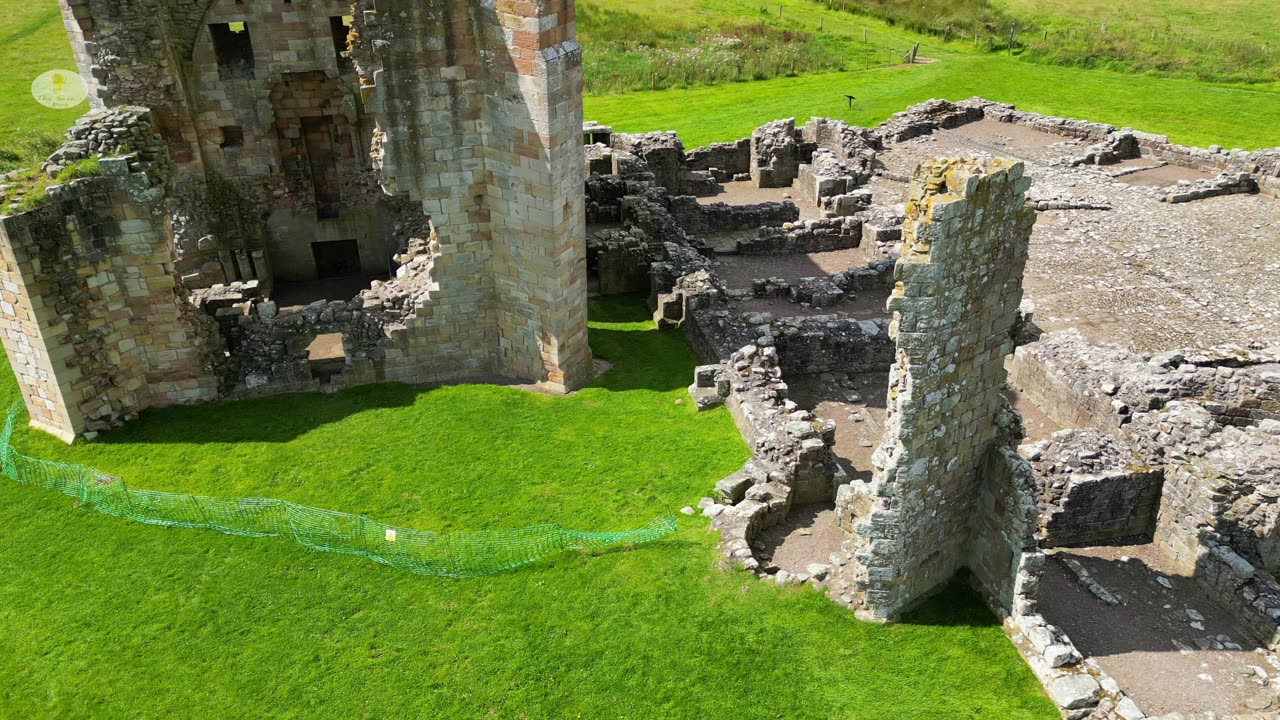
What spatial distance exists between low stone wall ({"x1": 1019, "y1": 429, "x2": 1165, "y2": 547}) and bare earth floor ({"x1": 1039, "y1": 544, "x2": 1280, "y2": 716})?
1.02 feet

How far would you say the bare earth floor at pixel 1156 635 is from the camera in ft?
Result: 36.1

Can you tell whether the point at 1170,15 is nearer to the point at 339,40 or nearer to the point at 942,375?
the point at 339,40

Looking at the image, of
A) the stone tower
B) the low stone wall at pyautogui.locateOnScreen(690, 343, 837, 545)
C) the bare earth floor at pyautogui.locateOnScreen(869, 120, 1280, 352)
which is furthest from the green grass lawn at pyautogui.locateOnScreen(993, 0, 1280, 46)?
the stone tower

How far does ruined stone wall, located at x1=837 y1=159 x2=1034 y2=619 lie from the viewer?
970 centimetres

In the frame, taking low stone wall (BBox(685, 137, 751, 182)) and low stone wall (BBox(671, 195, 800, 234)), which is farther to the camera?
low stone wall (BBox(685, 137, 751, 182))

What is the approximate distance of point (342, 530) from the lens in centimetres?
1332

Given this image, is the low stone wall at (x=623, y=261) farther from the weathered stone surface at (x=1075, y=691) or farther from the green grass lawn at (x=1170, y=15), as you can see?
the green grass lawn at (x=1170, y=15)

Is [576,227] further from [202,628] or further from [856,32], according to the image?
[856,32]

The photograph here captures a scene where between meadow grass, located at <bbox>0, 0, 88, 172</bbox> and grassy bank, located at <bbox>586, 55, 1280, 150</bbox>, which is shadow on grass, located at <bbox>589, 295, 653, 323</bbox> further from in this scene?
meadow grass, located at <bbox>0, 0, 88, 172</bbox>

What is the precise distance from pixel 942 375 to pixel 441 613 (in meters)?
6.98

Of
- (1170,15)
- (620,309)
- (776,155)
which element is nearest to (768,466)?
(620,309)

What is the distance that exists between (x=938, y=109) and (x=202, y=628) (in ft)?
106

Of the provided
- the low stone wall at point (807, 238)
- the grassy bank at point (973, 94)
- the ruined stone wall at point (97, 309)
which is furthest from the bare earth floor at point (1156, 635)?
the grassy bank at point (973, 94)

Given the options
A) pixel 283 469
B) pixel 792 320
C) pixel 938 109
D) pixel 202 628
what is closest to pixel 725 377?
pixel 792 320
